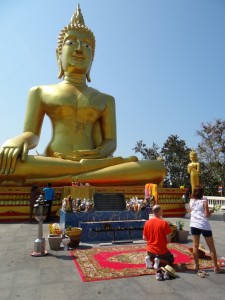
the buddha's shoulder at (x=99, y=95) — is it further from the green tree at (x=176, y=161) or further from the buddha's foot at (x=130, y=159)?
the green tree at (x=176, y=161)

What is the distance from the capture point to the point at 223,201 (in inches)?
701

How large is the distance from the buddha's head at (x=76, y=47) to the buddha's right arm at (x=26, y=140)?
2028 millimetres

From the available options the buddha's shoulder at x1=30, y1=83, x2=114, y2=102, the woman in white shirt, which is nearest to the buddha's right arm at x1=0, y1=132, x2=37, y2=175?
the buddha's shoulder at x1=30, y1=83, x2=114, y2=102

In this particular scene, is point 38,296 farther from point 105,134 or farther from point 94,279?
point 105,134

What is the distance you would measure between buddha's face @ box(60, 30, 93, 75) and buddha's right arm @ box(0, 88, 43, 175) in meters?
1.99

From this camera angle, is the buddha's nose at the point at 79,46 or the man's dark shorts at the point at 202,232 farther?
the buddha's nose at the point at 79,46

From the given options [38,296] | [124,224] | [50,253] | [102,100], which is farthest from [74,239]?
[102,100]

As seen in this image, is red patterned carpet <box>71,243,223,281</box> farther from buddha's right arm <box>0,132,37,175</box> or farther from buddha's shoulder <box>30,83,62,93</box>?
buddha's shoulder <box>30,83,62,93</box>

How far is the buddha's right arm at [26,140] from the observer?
1118 centimetres

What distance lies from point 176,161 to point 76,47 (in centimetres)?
2325

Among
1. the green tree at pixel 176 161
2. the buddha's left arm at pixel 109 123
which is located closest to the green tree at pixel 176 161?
the green tree at pixel 176 161

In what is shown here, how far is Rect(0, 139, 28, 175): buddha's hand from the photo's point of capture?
36.6ft

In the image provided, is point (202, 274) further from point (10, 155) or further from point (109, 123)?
point (109, 123)

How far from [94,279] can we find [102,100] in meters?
11.2
